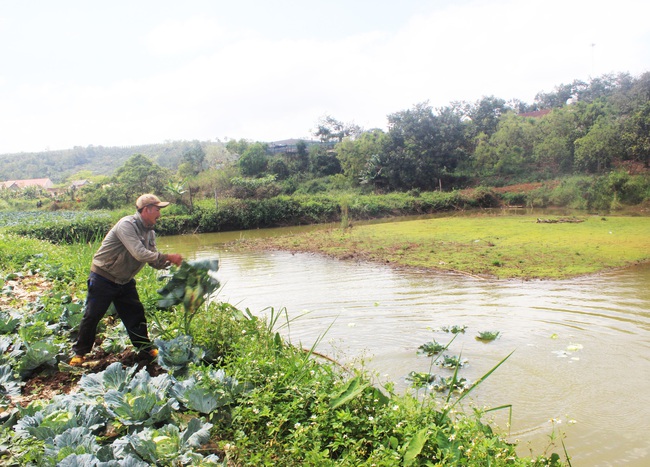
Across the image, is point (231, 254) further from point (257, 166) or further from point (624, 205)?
point (257, 166)

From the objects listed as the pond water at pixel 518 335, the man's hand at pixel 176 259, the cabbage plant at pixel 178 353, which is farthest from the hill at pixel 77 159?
the cabbage plant at pixel 178 353

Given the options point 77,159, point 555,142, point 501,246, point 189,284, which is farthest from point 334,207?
point 77,159

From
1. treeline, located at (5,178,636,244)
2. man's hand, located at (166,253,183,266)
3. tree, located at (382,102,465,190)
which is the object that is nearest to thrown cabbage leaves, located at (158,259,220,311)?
man's hand, located at (166,253,183,266)

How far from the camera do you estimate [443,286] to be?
8625 millimetres

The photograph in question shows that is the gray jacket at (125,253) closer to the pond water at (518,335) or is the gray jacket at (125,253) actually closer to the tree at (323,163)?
the pond water at (518,335)

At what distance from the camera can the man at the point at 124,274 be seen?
3.75m

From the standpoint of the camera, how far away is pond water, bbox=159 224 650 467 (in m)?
3.56

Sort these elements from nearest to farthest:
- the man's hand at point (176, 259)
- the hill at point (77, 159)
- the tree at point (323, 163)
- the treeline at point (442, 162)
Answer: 1. the man's hand at point (176, 259)
2. the treeline at point (442, 162)
3. the tree at point (323, 163)
4. the hill at point (77, 159)

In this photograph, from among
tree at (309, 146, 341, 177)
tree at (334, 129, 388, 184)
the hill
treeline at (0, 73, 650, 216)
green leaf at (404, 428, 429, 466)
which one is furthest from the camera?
the hill

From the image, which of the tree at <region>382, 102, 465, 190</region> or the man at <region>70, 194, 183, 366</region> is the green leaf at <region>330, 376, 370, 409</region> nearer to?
the man at <region>70, 194, 183, 366</region>

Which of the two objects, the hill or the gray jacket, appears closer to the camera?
the gray jacket

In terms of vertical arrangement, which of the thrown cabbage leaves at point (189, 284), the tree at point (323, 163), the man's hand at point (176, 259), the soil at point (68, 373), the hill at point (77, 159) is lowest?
the soil at point (68, 373)

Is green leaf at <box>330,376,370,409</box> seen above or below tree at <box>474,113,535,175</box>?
below

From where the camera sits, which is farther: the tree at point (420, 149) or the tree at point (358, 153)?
the tree at point (358, 153)
